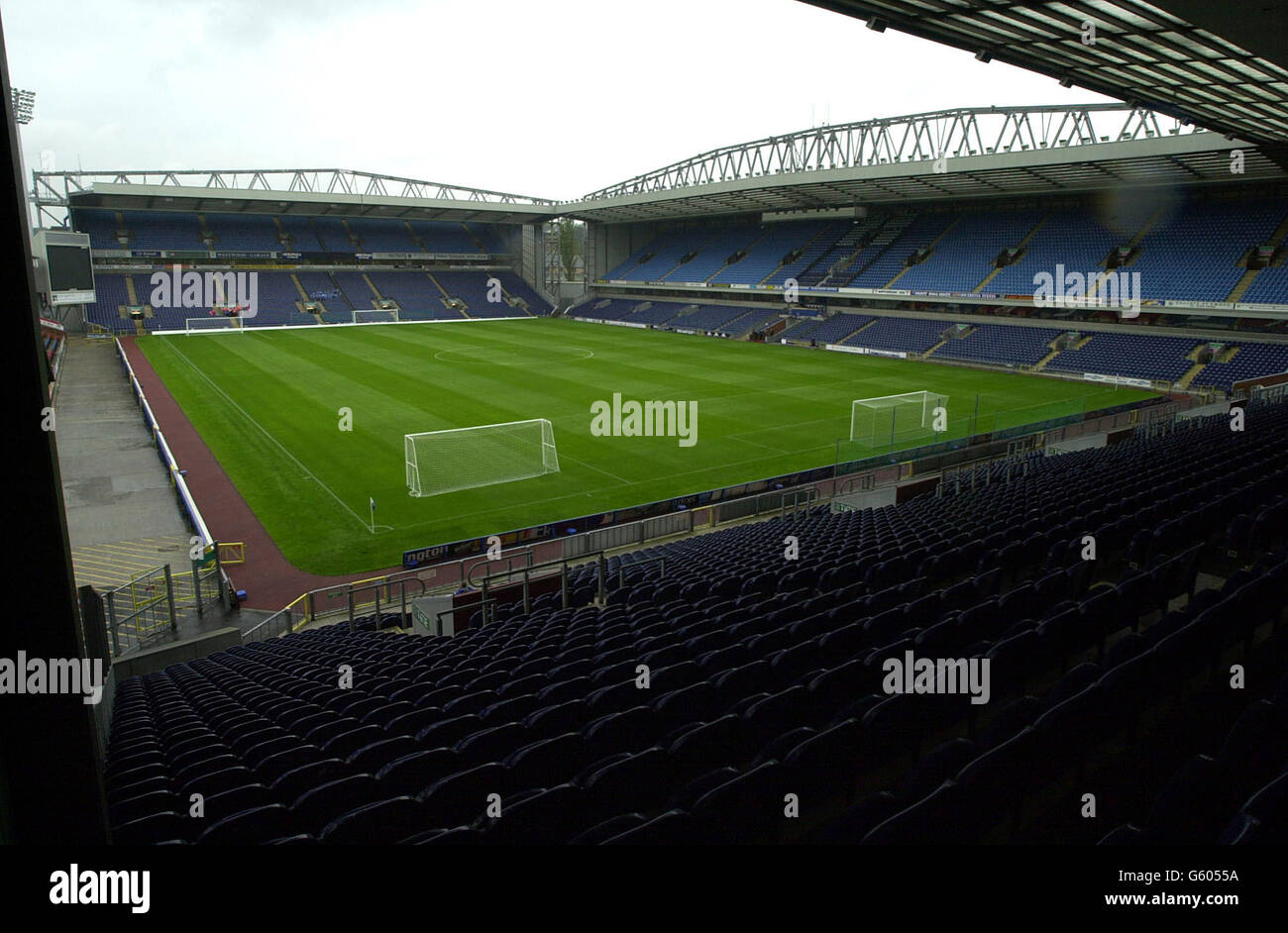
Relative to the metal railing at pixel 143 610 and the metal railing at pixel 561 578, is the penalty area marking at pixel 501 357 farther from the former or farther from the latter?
the metal railing at pixel 561 578

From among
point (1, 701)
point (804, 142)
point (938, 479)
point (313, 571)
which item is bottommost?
point (313, 571)

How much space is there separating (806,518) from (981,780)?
15.3 m

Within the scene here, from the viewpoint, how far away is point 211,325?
66562 mm

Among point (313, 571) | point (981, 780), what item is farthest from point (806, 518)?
point (981, 780)

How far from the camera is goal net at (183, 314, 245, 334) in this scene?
65194 mm

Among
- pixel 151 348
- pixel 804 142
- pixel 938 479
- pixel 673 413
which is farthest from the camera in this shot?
pixel 804 142

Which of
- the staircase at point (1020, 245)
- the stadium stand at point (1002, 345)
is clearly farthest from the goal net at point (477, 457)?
the staircase at point (1020, 245)

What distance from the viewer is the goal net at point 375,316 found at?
7425 centimetres

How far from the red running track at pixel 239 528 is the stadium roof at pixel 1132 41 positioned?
1529 cm

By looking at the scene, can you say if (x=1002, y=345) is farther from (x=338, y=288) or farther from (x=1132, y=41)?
(x=338, y=288)

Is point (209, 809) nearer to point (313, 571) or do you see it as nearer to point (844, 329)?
point (313, 571)
